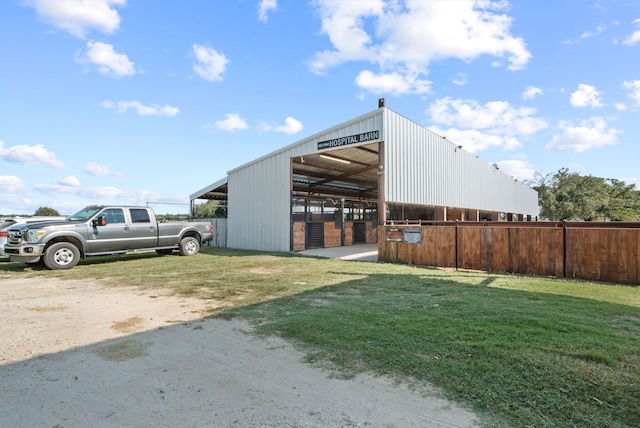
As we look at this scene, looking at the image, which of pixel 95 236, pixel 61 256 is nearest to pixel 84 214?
pixel 95 236

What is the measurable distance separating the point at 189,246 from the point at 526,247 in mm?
11868

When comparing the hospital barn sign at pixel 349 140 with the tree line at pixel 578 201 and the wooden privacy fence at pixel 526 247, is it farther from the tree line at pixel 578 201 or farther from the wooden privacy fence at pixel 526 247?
the tree line at pixel 578 201

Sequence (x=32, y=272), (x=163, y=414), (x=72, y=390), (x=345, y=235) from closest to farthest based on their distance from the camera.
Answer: (x=163, y=414) → (x=72, y=390) → (x=32, y=272) → (x=345, y=235)

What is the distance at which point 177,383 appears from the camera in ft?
10.4

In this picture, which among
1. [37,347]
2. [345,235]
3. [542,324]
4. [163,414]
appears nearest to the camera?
[163,414]

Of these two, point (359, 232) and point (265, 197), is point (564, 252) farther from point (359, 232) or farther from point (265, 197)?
point (359, 232)

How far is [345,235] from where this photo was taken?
19562 millimetres

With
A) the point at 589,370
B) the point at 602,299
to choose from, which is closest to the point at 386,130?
the point at 602,299

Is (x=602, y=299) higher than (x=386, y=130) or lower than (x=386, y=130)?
lower

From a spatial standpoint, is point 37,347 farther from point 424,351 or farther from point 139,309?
point 424,351

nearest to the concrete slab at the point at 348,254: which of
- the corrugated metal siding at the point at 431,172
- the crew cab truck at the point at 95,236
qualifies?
the corrugated metal siding at the point at 431,172

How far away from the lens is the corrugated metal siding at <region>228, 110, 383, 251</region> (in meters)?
14.8

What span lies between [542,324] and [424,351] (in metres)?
1.88

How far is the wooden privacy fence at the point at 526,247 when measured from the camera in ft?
27.6
